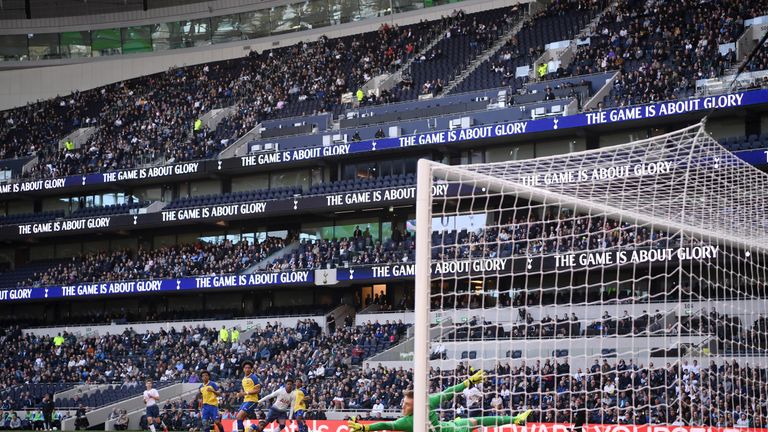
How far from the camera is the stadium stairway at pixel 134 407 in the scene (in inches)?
1425

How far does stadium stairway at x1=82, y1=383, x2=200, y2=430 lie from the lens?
119ft

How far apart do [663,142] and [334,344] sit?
26.4 m

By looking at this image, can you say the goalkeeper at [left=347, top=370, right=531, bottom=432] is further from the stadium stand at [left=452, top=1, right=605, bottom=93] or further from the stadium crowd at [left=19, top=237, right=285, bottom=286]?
the stadium crowd at [left=19, top=237, right=285, bottom=286]

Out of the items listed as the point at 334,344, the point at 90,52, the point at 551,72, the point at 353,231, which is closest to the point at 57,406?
the point at 334,344

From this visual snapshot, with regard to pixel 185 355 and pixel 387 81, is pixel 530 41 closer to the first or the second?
pixel 387 81

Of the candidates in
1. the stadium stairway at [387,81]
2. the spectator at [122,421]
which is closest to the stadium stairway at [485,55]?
the stadium stairway at [387,81]

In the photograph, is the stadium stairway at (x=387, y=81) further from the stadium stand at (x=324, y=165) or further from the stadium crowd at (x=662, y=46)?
the stadium crowd at (x=662, y=46)

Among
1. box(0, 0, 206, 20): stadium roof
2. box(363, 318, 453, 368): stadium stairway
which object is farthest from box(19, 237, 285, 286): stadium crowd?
box(0, 0, 206, 20): stadium roof

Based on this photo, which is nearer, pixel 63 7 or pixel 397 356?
pixel 397 356

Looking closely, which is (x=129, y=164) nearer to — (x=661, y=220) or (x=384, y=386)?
(x=384, y=386)

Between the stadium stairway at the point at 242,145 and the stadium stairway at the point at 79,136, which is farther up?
the stadium stairway at the point at 79,136

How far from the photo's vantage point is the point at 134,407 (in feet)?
122

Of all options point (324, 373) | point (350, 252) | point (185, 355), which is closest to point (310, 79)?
point (350, 252)

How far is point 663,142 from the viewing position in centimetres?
1202
